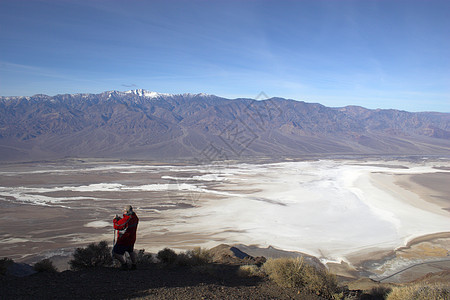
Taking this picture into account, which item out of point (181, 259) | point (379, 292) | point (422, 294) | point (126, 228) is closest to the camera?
point (422, 294)

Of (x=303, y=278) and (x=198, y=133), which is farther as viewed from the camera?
(x=198, y=133)

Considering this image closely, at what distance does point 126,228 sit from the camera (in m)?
6.36

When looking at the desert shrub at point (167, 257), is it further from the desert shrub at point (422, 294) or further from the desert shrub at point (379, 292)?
the desert shrub at point (422, 294)

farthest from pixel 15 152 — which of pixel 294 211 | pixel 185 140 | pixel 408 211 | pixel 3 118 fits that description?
pixel 408 211

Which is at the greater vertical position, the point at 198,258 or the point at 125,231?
the point at 125,231

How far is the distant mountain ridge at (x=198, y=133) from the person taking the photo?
87812mm

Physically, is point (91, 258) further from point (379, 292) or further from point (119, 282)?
point (379, 292)

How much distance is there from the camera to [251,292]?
543 cm

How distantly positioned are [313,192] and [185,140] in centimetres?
7996

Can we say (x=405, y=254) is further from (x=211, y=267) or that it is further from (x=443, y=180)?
(x=443, y=180)

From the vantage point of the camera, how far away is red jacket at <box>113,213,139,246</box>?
20.7 ft

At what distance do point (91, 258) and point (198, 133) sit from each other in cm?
12163

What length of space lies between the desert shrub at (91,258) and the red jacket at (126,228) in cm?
121

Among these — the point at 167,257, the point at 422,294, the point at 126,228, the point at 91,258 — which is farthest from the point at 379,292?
the point at 91,258
